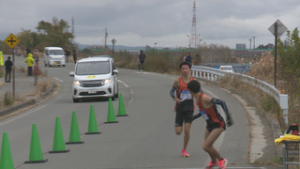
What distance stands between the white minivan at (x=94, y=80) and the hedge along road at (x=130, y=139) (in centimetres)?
152

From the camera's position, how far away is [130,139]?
10891 millimetres

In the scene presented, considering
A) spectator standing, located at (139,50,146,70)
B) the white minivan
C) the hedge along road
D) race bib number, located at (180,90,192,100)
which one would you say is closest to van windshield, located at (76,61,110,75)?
the white minivan

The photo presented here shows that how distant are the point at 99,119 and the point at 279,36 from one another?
26.4ft

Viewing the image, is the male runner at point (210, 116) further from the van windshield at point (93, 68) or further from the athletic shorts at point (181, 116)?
the van windshield at point (93, 68)

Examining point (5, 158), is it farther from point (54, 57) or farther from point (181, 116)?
point (54, 57)

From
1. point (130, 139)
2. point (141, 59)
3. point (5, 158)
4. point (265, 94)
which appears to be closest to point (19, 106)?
point (130, 139)

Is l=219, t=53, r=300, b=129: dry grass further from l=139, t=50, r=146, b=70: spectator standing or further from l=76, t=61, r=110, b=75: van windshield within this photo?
l=139, t=50, r=146, b=70: spectator standing

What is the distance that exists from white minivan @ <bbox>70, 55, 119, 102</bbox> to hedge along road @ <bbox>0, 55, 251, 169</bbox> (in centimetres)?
152

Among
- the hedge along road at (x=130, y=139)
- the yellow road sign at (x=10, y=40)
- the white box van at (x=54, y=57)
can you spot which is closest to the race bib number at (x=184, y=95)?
the hedge along road at (x=130, y=139)

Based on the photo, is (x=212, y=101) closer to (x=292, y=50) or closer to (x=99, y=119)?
(x=99, y=119)

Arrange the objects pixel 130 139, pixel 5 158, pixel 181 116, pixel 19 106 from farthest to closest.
Result: pixel 19 106 < pixel 130 139 < pixel 181 116 < pixel 5 158

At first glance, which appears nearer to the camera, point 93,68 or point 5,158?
point 5,158

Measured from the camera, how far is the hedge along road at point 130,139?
851cm

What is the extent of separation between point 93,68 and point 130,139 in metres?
10.6
